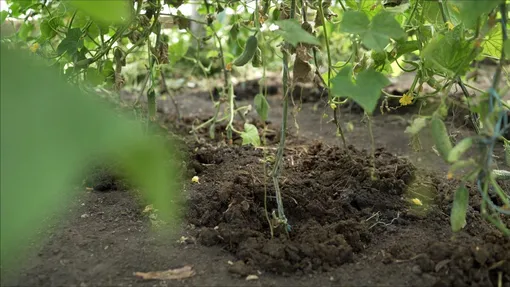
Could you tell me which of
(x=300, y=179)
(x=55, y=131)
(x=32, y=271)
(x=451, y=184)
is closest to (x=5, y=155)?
(x=55, y=131)

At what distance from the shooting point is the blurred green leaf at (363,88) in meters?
1.02

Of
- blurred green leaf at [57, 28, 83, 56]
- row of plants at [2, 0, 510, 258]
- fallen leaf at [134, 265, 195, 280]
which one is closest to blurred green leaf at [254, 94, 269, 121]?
row of plants at [2, 0, 510, 258]

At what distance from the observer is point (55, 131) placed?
55cm

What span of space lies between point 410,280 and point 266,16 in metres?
0.83

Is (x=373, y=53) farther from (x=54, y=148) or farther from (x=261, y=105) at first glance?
(x=54, y=148)

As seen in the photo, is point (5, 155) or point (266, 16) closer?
point (5, 155)

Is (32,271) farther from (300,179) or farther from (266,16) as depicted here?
(266,16)

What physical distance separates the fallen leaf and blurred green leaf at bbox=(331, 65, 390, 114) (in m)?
0.48

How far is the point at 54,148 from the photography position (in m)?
0.55

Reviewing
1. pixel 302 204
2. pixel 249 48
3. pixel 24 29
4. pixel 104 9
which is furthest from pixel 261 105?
pixel 24 29

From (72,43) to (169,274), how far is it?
2.43ft

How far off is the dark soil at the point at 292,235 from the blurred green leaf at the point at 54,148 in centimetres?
64

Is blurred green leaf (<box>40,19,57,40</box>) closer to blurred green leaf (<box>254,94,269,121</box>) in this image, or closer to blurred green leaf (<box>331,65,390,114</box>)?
blurred green leaf (<box>254,94,269,121</box>)

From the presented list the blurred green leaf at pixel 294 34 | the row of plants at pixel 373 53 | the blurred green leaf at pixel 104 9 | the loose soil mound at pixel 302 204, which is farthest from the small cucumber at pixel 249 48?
the blurred green leaf at pixel 104 9
